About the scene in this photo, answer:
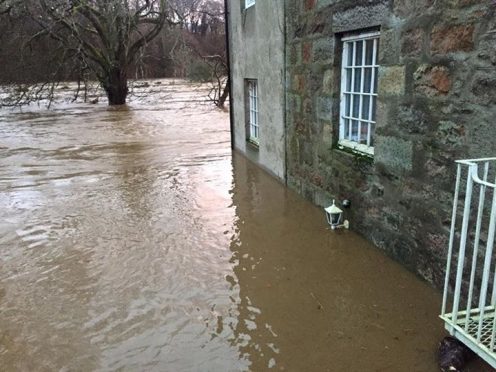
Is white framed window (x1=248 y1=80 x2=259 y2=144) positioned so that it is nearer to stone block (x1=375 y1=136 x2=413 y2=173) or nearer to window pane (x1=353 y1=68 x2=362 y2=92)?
window pane (x1=353 y1=68 x2=362 y2=92)

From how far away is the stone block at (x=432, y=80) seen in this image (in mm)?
3472

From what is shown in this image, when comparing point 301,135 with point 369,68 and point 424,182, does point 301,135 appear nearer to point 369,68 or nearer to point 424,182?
point 369,68

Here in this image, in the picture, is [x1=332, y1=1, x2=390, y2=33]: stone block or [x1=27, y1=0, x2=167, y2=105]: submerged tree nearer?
[x1=332, y1=1, x2=390, y2=33]: stone block

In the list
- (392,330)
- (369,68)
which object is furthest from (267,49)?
(392,330)

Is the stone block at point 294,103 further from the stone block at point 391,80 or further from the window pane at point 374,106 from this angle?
the stone block at point 391,80

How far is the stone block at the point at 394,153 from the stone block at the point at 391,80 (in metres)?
0.44

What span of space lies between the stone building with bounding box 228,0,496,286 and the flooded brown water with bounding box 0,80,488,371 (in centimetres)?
44

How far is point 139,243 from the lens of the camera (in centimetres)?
526

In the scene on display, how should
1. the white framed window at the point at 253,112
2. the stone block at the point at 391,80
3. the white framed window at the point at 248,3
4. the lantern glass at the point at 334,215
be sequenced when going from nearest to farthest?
1. the stone block at the point at 391,80
2. the lantern glass at the point at 334,215
3. the white framed window at the point at 248,3
4. the white framed window at the point at 253,112

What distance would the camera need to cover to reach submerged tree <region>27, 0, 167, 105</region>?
62.6 ft

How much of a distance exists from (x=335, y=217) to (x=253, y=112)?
4369 mm

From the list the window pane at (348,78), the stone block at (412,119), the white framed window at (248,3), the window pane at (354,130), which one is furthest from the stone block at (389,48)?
the white framed window at (248,3)

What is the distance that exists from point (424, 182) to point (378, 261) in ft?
3.36

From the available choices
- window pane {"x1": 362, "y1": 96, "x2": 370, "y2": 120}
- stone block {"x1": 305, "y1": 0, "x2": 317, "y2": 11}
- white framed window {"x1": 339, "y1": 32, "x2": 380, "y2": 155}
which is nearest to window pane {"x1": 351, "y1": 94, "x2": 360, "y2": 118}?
white framed window {"x1": 339, "y1": 32, "x2": 380, "y2": 155}
